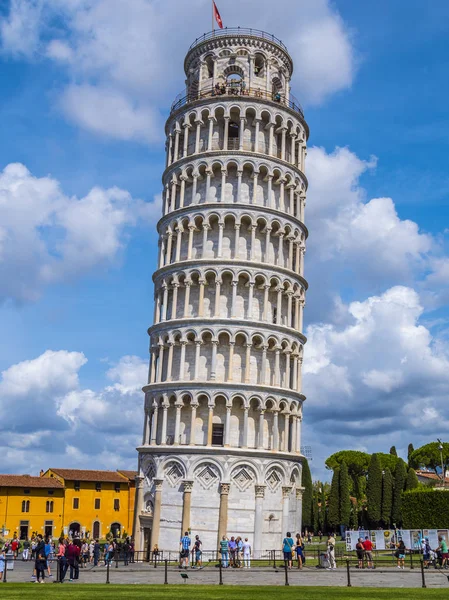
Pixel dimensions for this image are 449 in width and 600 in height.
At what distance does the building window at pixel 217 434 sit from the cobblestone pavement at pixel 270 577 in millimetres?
12133

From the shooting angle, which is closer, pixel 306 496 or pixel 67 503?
pixel 306 496

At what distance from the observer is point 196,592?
78.1 ft

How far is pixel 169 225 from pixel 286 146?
11605 mm

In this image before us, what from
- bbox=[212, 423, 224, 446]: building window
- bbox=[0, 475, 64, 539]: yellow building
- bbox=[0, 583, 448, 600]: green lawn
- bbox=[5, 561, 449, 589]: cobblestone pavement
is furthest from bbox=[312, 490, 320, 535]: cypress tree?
bbox=[0, 583, 448, 600]: green lawn

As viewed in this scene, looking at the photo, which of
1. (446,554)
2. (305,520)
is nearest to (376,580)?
(446,554)

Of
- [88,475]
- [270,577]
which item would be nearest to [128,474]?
[88,475]

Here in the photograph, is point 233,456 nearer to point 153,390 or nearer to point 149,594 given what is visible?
point 153,390

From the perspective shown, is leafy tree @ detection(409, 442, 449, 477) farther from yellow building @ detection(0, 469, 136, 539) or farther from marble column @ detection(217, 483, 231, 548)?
marble column @ detection(217, 483, 231, 548)

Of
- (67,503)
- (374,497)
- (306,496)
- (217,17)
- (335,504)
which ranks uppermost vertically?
(217,17)

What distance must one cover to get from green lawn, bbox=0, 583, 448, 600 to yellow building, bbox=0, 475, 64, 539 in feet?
214

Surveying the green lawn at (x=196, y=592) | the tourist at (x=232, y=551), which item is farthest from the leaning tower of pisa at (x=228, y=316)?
the green lawn at (x=196, y=592)

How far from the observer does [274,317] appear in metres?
51.5

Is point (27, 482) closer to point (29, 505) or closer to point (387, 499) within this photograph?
point (29, 505)

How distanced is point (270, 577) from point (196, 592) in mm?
8650
